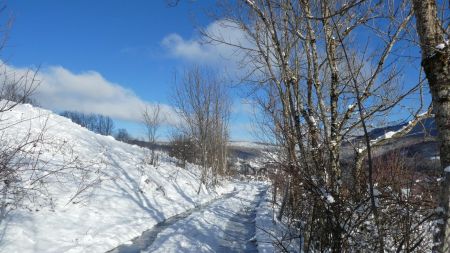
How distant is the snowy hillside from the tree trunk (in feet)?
17.0

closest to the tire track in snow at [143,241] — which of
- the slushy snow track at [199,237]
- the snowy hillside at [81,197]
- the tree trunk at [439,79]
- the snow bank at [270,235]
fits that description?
the slushy snow track at [199,237]

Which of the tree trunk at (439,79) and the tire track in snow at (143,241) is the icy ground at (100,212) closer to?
the tire track in snow at (143,241)

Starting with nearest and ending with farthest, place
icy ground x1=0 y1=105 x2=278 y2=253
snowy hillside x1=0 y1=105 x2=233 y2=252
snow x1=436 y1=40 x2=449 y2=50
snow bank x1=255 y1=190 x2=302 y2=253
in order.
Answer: snow x1=436 y1=40 x2=449 y2=50
snow bank x1=255 y1=190 x2=302 y2=253
snowy hillside x1=0 y1=105 x2=233 y2=252
icy ground x1=0 y1=105 x2=278 y2=253

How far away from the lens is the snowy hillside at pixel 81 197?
9.09 meters

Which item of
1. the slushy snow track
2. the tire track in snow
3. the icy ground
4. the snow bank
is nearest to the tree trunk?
the snow bank

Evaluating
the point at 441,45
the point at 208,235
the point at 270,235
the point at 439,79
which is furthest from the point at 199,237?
the point at 441,45

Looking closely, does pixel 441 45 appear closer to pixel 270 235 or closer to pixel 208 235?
pixel 270 235

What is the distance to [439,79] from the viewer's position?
3.26 m

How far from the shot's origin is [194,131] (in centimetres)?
3309

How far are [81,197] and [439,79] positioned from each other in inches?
449

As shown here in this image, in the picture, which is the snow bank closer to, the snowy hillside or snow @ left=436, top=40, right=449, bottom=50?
the snowy hillside

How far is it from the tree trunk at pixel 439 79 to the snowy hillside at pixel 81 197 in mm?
5178

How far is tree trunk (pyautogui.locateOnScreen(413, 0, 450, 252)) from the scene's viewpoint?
10.5 feet

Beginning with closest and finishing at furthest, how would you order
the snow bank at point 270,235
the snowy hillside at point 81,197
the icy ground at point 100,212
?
the snow bank at point 270,235 < the snowy hillside at point 81,197 < the icy ground at point 100,212
